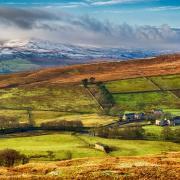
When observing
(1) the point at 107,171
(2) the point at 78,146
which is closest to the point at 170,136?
(2) the point at 78,146

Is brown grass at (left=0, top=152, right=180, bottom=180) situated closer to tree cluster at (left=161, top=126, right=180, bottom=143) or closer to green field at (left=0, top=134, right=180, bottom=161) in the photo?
green field at (left=0, top=134, right=180, bottom=161)

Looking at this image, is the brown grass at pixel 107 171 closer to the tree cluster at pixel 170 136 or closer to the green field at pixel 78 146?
the green field at pixel 78 146

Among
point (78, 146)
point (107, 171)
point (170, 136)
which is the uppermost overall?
point (107, 171)

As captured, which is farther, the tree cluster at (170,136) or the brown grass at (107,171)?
the tree cluster at (170,136)

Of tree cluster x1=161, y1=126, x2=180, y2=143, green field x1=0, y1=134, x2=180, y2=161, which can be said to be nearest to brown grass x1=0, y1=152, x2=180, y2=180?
green field x1=0, y1=134, x2=180, y2=161

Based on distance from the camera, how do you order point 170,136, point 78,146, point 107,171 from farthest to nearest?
point 170,136
point 78,146
point 107,171

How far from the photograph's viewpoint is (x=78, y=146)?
17612 centimetres

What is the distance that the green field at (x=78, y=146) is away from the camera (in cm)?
16144

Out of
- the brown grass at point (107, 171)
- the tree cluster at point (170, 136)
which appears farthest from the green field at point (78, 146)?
the brown grass at point (107, 171)

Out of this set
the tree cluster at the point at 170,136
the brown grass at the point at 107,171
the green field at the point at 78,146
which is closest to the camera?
the brown grass at the point at 107,171

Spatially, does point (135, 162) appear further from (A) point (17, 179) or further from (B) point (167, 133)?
(B) point (167, 133)

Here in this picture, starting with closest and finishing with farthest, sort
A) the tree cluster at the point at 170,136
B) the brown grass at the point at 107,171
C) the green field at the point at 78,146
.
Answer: the brown grass at the point at 107,171
the green field at the point at 78,146
the tree cluster at the point at 170,136

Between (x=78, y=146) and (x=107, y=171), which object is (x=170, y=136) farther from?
(x=107, y=171)

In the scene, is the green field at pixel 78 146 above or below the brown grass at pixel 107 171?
below
